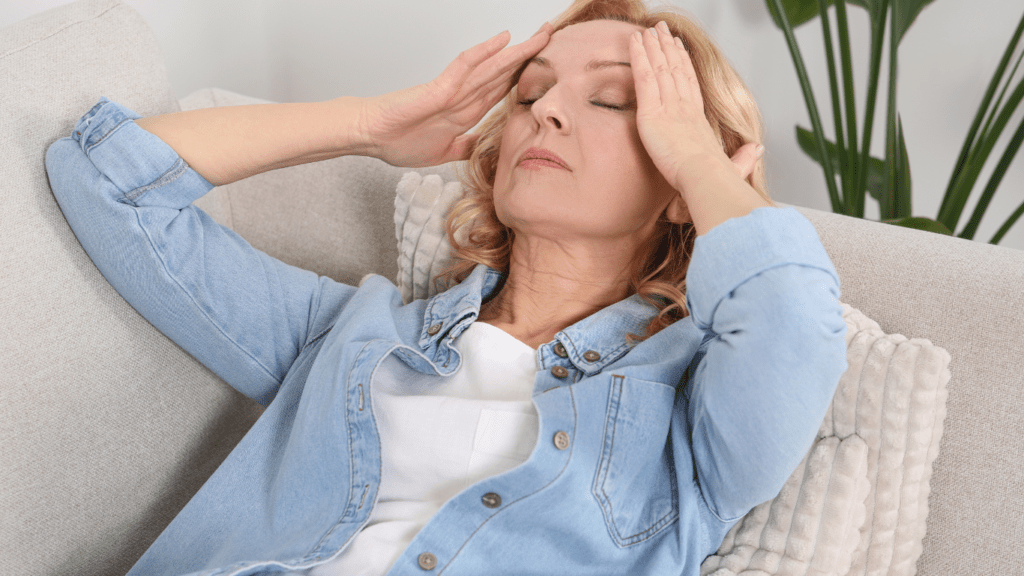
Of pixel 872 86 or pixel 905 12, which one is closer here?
pixel 905 12

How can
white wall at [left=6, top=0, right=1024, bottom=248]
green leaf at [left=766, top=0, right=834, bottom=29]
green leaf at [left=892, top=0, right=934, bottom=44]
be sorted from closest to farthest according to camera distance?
green leaf at [left=892, top=0, right=934, bottom=44]
green leaf at [left=766, top=0, right=834, bottom=29]
white wall at [left=6, top=0, right=1024, bottom=248]

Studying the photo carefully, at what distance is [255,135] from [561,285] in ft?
1.66

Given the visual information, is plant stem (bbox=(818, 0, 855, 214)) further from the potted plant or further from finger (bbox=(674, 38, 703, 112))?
finger (bbox=(674, 38, 703, 112))

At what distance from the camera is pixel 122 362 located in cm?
109

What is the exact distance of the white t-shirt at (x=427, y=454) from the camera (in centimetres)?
95

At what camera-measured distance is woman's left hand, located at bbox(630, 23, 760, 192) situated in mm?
993

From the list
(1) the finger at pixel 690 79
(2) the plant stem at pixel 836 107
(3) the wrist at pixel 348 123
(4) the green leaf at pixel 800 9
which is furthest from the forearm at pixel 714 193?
(4) the green leaf at pixel 800 9

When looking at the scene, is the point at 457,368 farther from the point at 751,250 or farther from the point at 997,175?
the point at 997,175

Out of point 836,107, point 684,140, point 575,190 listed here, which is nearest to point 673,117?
point 684,140

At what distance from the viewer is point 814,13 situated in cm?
182

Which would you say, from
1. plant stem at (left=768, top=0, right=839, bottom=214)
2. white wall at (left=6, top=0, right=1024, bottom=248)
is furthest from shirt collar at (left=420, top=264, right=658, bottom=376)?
white wall at (left=6, top=0, right=1024, bottom=248)

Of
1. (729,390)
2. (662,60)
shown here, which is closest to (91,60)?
(662,60)

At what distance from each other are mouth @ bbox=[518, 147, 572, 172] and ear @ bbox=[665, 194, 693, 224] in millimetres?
205

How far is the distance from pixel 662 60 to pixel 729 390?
49cm
